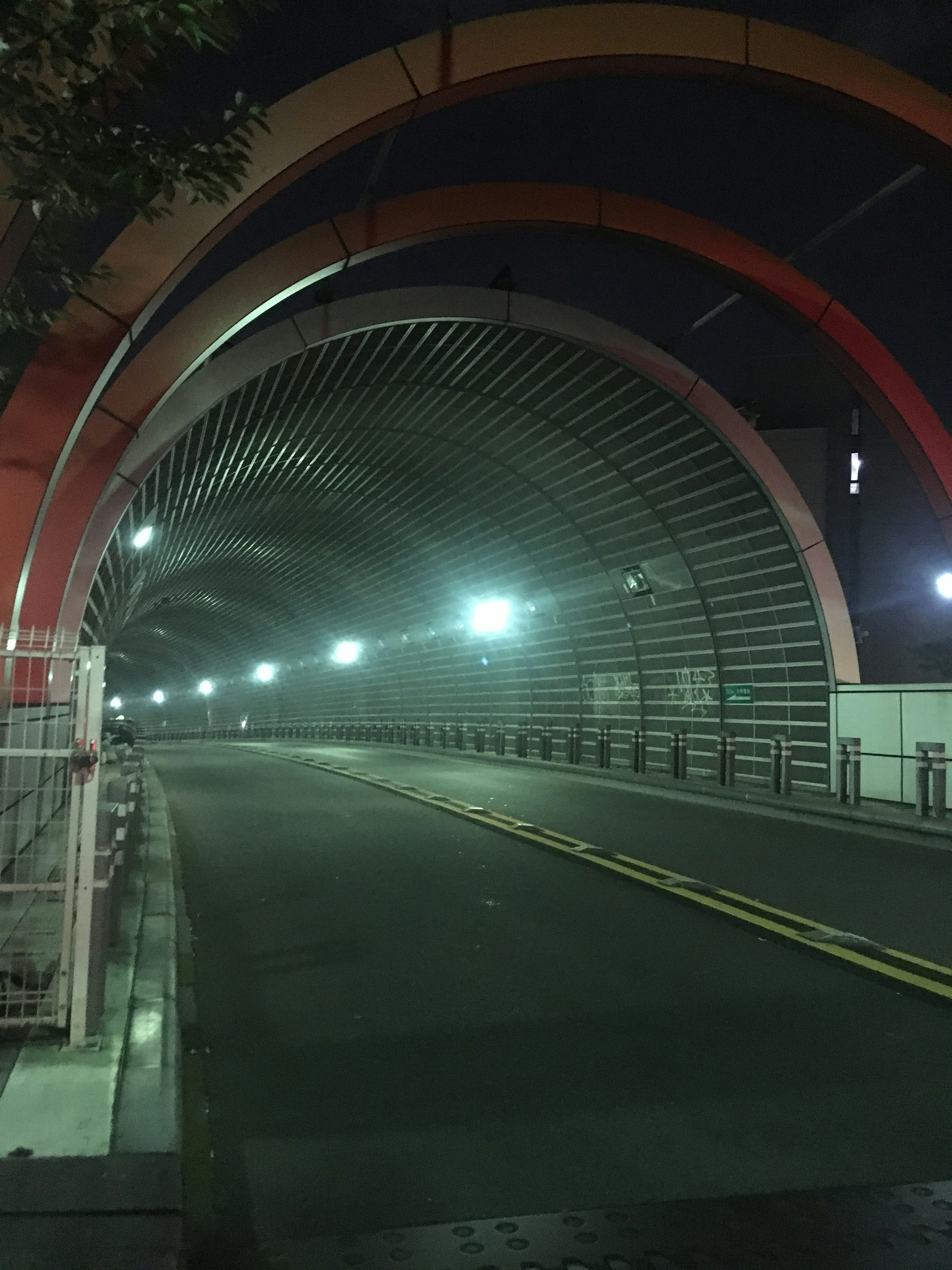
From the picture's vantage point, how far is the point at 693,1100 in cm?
454

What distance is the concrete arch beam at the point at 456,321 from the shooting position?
14086mm

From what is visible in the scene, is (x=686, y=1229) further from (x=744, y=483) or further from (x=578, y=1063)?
(x=744, y=483)

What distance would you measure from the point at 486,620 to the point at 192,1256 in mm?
26123

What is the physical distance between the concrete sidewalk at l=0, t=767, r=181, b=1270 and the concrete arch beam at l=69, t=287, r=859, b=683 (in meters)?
8.36

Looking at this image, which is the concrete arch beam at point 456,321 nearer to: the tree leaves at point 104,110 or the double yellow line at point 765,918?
the double yellow line at point 765,918

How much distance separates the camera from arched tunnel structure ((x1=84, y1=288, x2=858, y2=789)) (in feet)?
58.4

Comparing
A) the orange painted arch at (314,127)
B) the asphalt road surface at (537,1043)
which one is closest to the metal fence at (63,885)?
the asphalt road surface at (537,1043)

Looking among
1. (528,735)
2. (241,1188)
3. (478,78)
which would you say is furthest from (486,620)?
(241,1188)

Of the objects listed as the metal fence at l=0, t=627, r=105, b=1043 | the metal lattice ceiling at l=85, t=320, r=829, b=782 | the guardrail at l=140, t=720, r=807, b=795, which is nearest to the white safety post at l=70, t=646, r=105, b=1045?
the metal fence at l=0, t=627, r=105, b=1043

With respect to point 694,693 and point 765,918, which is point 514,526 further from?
point 765,918

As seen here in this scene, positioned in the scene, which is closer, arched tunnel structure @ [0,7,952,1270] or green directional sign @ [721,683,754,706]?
arched tunnel structure @ [0,7,952,1270]

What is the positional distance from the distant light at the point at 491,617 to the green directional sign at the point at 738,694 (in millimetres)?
8422

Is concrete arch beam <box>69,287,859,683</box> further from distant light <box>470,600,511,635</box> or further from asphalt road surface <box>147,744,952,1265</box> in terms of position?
distant light <box>470,600,511,635</box>

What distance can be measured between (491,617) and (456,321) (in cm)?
1289
